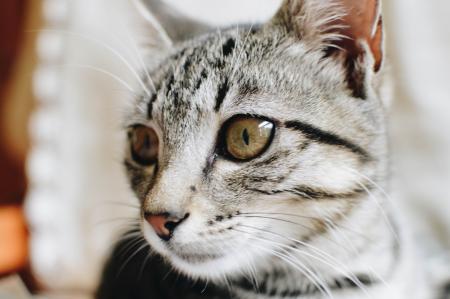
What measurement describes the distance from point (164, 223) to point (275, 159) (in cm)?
12

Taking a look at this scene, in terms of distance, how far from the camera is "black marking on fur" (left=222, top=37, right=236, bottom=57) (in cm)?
57

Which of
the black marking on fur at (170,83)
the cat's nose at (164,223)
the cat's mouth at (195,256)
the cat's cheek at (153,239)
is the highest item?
the black marking on fur at (170,83)

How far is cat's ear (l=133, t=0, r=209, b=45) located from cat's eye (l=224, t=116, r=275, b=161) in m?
0.20

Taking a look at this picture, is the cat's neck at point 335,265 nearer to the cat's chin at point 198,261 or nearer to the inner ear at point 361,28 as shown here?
the cat's chin at point 198,261

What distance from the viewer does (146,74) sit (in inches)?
24.8

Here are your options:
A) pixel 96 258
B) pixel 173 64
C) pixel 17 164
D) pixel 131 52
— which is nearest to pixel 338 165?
pixel 173 64

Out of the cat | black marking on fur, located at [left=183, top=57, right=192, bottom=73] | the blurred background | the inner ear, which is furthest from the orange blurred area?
the inner ear

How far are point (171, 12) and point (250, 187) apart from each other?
30cm

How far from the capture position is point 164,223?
0.51 m

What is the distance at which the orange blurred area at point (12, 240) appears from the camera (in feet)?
2.92

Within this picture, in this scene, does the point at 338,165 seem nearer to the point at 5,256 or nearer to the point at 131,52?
the point at 131,52

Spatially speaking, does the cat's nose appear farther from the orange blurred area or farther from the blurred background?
the orange blurred area

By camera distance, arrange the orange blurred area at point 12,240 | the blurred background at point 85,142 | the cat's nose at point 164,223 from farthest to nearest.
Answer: the orange blurred area at point 12,240 → the blurred background at point 85,142 → the cat's nose at point 164,223

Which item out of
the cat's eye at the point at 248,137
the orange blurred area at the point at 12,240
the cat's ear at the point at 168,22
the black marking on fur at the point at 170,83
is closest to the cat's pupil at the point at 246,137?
the cat's eye at the point at 248,137
